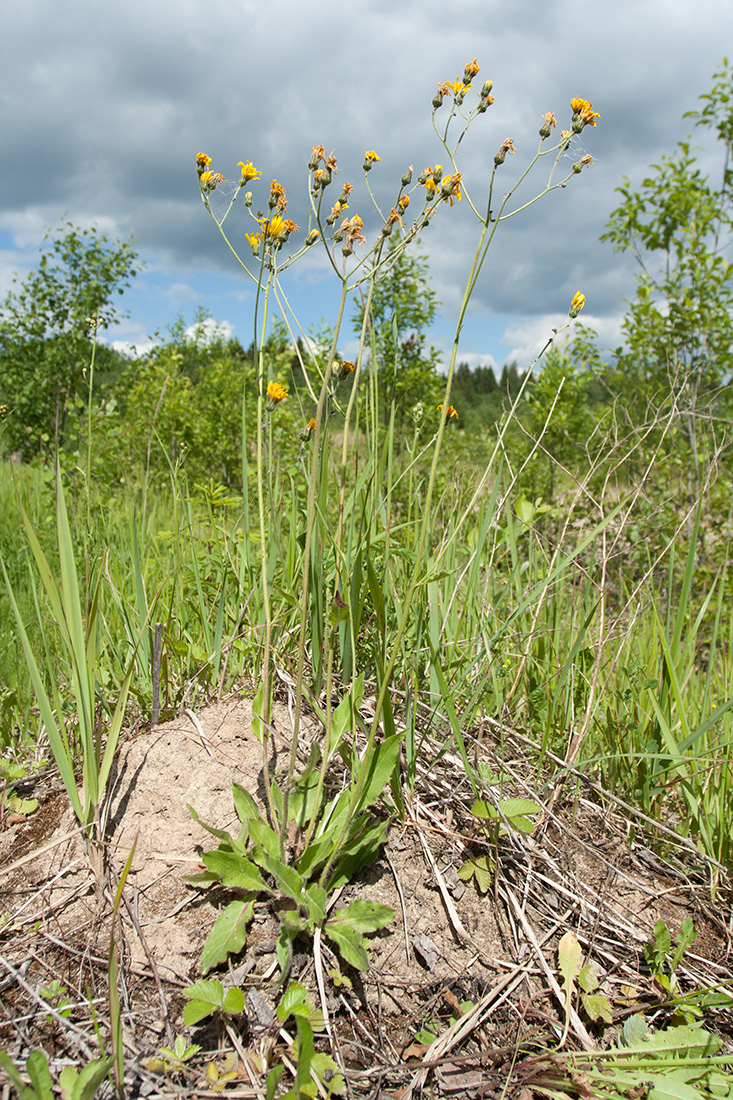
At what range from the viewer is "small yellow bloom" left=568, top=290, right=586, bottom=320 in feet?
4.37

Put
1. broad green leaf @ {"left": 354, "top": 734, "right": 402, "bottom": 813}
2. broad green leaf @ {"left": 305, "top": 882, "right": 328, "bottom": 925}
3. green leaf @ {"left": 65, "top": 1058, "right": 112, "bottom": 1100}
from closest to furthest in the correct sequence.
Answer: green leaf @ {"left": 65, "top": 1058, "right": 112, "bottom": 1100}, broad green leaf @ {"left": 305, "top": 882, "right": 328, "bottom": 925}, broad green leaf @ {"left": 354, "top": 734, "right": 402, "bottom": 813}

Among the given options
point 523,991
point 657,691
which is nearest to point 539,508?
point 657,691

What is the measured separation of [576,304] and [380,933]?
1.44m

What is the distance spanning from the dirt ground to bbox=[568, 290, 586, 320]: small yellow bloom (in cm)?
110

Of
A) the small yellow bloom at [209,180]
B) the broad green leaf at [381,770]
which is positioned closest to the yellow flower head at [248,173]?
the small yellow bloom at [209,180]

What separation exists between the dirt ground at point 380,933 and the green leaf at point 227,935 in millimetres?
58

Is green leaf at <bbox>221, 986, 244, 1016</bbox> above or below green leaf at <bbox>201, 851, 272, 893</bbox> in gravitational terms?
below

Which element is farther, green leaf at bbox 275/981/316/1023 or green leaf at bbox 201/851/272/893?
green leaf at bbox 201/851/272/893

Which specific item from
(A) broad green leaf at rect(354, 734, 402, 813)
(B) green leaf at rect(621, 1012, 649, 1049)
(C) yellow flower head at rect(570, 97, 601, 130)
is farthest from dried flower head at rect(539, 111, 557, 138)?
(B) green leaf at rect(621, 1012, 649, 1049)

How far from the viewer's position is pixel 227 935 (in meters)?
1.13

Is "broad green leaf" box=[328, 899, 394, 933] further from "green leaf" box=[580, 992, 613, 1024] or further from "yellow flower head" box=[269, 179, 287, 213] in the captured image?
"yellow flower head" box=[269, 179, 287, 213]

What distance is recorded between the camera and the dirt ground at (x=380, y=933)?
1.05m

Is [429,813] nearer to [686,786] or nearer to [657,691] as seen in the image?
[686,786]

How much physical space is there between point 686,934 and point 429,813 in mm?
587
